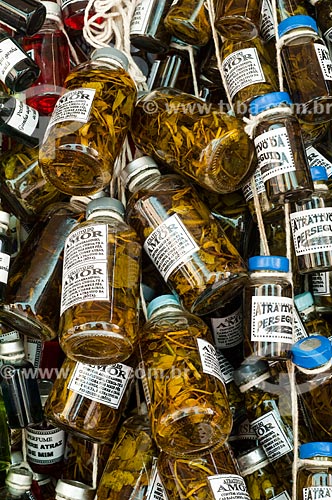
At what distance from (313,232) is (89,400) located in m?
0.50

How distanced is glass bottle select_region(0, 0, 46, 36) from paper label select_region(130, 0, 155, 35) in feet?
0.60

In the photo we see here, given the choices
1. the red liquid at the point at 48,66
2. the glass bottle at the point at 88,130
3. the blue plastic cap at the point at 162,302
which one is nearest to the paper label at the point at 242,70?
the glass bottle at the point at 88,130

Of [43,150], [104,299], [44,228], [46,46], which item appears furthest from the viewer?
[46,46]

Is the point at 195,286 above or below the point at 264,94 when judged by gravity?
below

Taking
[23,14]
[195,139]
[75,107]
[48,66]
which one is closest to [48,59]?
[48,66]

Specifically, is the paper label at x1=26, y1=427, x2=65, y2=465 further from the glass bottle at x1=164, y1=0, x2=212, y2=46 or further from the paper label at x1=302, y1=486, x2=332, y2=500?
the glass bottle at x1=164, y1=0, x2=212, y2=46

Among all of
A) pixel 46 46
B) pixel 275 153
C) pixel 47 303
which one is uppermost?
pixel 46 46

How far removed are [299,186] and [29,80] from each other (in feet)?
1.85

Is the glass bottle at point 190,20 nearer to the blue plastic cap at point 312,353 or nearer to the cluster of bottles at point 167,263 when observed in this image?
the cluster of bottles at point 167,263

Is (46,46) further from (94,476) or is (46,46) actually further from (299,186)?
(94,476)

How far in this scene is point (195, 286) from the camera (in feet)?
4.29

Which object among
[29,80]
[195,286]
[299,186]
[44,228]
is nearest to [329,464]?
[195,286]

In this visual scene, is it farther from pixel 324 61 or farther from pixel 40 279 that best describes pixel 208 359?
pixel 324 61

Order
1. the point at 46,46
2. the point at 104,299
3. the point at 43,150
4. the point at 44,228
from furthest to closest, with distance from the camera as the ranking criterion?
the point at 46,46
the point at 44,228
the point at 43,150
the point at 104,299
